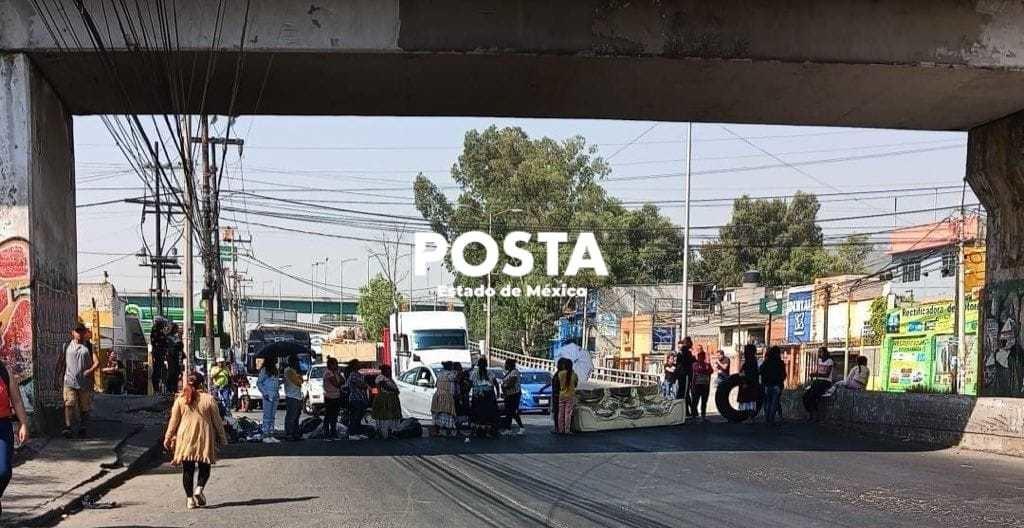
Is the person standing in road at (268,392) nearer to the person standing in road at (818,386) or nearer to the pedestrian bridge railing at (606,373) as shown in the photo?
the person standing in road at (818,386)

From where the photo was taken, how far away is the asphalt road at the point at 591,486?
35.5 ft

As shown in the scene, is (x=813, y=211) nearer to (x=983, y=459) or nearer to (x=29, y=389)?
(x=983, y=459)

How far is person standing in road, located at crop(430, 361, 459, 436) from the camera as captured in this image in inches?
877

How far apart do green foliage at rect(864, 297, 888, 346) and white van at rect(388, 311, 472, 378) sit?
49.9 feet

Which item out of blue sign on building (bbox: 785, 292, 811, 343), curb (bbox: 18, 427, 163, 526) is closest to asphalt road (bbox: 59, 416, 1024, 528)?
curb (bbox: 18, 427, 163, 526)

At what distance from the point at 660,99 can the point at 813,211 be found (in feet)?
213

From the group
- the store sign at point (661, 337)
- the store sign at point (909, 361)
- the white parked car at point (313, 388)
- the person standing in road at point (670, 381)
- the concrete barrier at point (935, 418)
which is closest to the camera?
the concrete barrier at point (935, 418)

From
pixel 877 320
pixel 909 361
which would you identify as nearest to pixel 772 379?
pixel 909 361

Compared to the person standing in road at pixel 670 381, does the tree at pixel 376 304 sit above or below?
below

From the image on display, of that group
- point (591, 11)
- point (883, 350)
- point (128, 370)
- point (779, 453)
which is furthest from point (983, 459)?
point (128, 370)

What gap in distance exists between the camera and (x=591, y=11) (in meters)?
15.6

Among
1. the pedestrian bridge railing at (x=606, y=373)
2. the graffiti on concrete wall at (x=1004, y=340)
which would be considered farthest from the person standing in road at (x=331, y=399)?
the pedestrian bridge railing at (x=606, y=373)

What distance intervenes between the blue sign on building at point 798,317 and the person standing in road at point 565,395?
3310cm

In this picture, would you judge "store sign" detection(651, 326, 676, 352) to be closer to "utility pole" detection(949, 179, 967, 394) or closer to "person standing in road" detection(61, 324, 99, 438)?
"utility pole" detection(949, 179, 967, 394)
